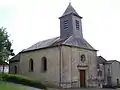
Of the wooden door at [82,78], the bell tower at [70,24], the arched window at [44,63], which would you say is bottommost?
the wooden door at [82,78]

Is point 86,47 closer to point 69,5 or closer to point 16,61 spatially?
point 69,5

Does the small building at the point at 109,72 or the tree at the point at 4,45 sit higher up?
the tree at the point at 4,45

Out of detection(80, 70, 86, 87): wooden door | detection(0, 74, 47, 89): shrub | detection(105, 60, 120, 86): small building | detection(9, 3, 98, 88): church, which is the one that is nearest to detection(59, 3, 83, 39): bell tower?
detection(9, 3, 98, 88): church

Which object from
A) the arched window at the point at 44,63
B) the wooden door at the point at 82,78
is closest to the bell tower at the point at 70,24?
the arched window at the point at 44,63

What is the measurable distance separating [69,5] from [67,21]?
12.3ft

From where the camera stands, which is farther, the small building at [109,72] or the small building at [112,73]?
the small building at [112,73]

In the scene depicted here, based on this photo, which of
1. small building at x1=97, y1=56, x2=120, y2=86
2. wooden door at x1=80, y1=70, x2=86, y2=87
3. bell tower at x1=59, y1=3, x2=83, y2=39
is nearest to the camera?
wooden door at x1=80, y1=70, x2=86, y2=87

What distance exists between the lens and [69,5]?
32.6 metres

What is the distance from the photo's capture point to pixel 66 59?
2600 cm

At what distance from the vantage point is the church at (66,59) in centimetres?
2580

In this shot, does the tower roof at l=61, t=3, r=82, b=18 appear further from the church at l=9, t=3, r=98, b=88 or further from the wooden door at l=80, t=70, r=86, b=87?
the wooden door at l=80, t=70, r=86, b=87

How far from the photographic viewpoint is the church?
25797 mm

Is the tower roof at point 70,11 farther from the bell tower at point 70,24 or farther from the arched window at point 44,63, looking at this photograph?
the arched window at point 44,63

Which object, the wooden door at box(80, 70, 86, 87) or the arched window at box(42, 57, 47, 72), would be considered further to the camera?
the arched window at box(42, 57, 47, 72)
